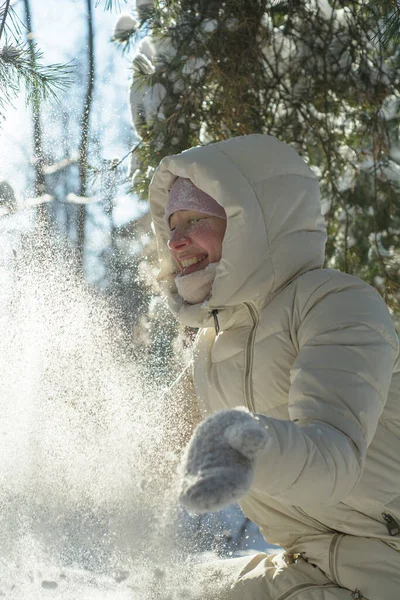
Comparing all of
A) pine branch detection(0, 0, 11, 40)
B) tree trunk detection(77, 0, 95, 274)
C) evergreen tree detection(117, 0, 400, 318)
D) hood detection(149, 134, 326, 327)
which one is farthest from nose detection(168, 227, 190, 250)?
tree trunk detection(77, 0, 95, 274)

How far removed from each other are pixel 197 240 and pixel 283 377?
540mm

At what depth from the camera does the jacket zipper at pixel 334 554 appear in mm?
1637

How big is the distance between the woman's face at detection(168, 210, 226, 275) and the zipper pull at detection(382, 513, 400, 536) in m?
0.86

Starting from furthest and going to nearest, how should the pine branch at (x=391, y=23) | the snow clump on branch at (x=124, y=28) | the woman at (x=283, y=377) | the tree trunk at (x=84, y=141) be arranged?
the tree trunk at (x=84, y=141) → the snow clump on branch at (x=124, y=28) → the pine branch at (x=391, y=23) → the woman at (x=283, y=377)

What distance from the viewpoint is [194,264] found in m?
2.10

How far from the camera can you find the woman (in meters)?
1.17

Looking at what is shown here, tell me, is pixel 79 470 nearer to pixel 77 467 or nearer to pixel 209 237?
pixel 77 467

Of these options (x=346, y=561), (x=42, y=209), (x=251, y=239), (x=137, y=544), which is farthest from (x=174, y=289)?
(x=42, y=209)

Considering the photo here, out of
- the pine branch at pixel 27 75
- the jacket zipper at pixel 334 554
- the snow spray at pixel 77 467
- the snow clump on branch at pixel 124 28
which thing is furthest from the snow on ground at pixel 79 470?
the snow clump on branch at pixel 124 28

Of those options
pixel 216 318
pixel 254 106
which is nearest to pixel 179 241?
pixel 216 318

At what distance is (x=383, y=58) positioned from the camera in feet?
11.2

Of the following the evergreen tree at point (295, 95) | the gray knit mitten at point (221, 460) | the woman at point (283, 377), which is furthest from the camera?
the evergreen tree at point (295, 95)

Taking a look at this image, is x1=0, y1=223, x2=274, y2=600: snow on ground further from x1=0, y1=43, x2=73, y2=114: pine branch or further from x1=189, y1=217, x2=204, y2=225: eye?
x1=0, y1=43, x2=73, y2=114: pine branch

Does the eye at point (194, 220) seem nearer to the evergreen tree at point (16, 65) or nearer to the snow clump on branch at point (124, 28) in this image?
the evergreen tree at point (16, 65)
